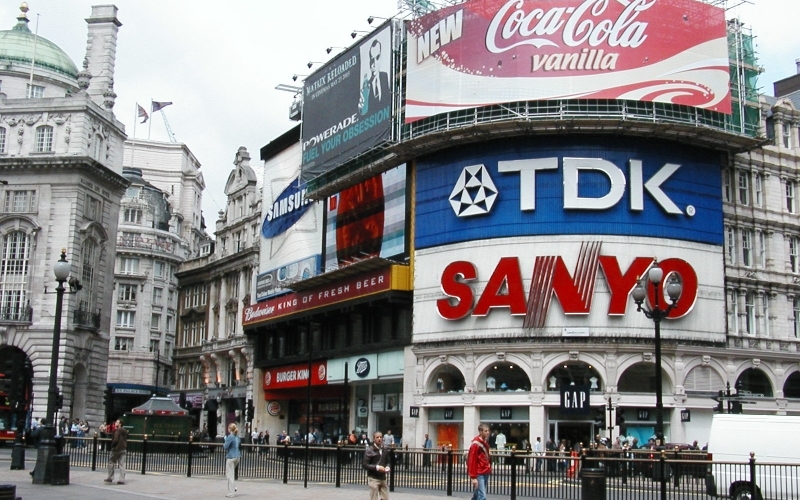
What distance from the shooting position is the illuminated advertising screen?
57938 mm

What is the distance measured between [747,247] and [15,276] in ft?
161

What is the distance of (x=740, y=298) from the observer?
53844 millimetres

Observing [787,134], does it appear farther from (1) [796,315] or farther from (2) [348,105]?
(2) [348,105]

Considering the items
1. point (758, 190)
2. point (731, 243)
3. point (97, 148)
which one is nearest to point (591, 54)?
point (731, 243)

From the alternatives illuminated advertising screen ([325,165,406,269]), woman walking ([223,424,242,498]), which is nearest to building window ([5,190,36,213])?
illuminated advertising screen ([325,165,406,269])

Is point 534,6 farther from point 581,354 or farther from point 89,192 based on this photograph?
point 89,192

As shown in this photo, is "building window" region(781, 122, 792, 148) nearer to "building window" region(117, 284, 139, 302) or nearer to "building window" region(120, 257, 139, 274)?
"building window" region(117, 284, 139, 302)

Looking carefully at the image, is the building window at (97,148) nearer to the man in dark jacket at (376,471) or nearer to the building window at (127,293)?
the building window at (127,293)

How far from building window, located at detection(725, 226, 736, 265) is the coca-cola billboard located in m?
7.01

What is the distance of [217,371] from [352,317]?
25.3m

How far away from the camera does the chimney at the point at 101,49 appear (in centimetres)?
8125

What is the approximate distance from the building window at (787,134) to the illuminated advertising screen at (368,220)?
74.3 ft

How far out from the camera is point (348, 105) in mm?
62625

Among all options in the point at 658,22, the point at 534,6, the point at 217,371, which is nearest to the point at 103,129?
the point at 217,371
